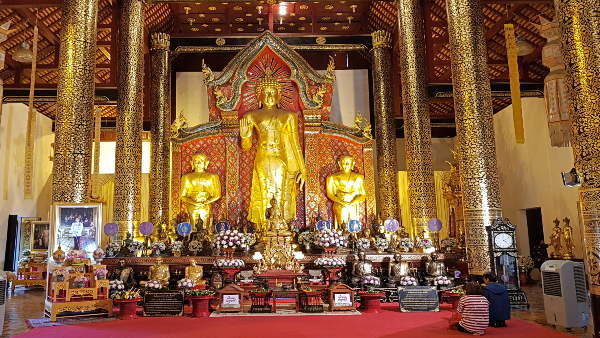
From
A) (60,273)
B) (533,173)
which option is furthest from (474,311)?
(533,173)

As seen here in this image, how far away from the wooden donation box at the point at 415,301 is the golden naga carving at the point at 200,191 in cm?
659

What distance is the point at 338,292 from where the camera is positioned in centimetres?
819

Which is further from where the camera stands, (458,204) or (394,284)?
(458,204)

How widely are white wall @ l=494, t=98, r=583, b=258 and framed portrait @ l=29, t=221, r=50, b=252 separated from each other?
1535 centimetres

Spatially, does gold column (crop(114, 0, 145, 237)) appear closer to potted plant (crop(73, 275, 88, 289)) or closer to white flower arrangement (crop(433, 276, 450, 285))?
potted plant (crop(73, 275, 88, 289))

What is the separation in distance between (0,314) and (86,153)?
11.0 ft

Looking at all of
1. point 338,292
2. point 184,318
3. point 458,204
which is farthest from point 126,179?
point 458,204

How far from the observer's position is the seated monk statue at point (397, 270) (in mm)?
9492

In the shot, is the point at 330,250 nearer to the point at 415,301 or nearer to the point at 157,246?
the point at 415,301

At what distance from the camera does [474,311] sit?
6180 millimetres

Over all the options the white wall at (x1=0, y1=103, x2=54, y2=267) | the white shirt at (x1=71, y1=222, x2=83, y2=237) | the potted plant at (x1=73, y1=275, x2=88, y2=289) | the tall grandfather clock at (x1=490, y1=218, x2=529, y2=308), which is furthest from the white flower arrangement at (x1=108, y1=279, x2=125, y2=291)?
the white wall at (x1=0, y1=103, x2=54, y2=267)

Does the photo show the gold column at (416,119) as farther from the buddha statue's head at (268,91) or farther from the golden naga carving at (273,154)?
the buddha statue's head at (268,91)

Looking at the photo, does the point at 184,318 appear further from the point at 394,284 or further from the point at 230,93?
the point at 230,93

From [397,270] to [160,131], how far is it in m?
8.61
